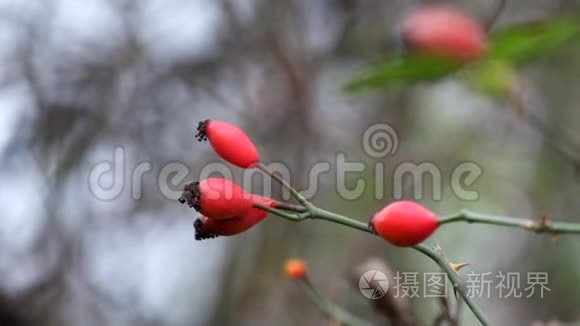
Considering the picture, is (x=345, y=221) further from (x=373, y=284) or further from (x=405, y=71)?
(x=405, y=71)

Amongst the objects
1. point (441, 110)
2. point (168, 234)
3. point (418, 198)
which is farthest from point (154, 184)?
point (441, 110)

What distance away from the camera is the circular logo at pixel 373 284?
3.40 feet

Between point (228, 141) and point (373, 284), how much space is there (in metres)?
0.34

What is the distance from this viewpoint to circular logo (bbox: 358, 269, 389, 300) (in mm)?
1037

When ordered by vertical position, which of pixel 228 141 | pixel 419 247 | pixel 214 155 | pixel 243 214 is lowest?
pixel 419 247

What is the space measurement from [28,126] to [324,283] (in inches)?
38.7

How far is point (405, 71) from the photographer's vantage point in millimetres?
1200

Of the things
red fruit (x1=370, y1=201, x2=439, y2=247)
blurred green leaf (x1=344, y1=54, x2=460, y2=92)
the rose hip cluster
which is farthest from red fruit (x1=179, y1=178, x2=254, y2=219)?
blurred green leaf (x1=344, y1=54, x2=460, y2=92)

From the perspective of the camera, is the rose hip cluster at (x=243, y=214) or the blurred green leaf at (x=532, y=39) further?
the blurred green leaf at (x=532, y=39)

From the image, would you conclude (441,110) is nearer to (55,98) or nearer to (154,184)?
(154,184)

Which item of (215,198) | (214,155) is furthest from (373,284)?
(214,155)

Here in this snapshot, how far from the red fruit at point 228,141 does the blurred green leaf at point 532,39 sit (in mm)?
→ 562

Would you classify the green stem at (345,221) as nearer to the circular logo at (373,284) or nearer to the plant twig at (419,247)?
the plant twig at (419,247)

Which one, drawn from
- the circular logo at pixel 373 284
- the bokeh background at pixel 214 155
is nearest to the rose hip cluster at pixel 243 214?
the circular logo at pixel 373 284
